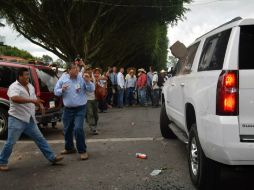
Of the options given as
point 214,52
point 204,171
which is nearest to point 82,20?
point 214,52

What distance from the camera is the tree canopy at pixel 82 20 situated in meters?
27.1

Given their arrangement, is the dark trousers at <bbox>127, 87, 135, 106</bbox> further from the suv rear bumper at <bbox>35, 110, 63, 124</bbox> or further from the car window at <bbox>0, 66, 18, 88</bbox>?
the car window at <bbox>0, 66, 18, 88</bbox>

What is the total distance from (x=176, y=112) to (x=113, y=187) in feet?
6.67

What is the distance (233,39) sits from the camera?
483 centimetres

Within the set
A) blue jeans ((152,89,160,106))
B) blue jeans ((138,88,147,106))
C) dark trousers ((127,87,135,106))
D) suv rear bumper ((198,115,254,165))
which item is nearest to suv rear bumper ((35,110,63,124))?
suv rear bumper ((198,115,254,165))

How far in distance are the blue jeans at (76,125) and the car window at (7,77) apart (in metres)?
2.73

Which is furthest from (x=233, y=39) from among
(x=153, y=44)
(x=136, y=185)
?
(x=153, y=44)

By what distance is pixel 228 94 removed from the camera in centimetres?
467

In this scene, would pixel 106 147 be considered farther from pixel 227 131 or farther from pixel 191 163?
pixel 227 131

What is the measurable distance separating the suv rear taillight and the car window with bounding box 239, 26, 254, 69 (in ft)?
0.53

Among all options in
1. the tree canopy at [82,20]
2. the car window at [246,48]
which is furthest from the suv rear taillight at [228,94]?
the tree canopy at [82,20]

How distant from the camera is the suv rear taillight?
4.65 m

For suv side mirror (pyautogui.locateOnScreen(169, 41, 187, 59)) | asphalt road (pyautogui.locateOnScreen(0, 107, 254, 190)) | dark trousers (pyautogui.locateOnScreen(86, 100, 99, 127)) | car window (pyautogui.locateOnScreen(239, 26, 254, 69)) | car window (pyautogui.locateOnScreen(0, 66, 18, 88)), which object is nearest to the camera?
car window (pyautogui.locateOnScreen(239, 26, 254, 69))

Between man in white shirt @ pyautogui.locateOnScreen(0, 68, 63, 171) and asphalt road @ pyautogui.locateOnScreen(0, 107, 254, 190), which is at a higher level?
man in white shirt @ pyautogui.locateOnScreen(0, 68, 63, 171)
